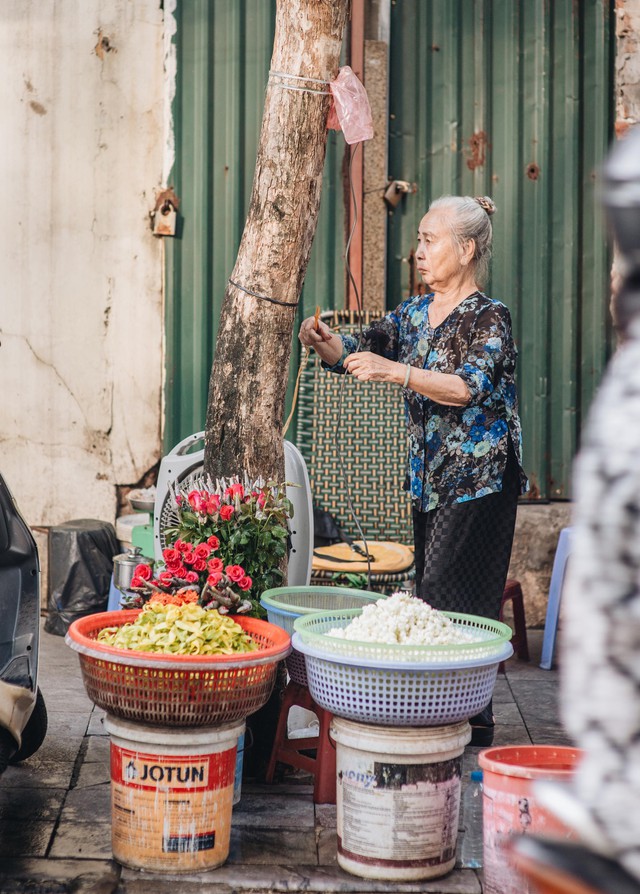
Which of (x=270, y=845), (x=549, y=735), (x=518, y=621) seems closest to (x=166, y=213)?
(x=518, y=621)

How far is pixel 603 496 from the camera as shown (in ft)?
5.20

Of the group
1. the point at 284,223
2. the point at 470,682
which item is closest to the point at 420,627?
the point at 470,682

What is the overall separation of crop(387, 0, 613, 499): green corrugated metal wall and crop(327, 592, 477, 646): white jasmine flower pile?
3206 mm

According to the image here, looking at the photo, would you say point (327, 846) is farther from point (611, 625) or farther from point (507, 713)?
point (611, 625)

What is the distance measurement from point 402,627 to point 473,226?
1711 mm

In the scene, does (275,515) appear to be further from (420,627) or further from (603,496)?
(603,496)

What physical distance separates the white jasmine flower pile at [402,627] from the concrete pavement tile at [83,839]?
0.97m

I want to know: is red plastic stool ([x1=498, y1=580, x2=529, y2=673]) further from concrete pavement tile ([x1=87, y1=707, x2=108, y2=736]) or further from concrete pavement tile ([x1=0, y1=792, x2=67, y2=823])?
Answer: concrete pavement tile ([x1=0, y1=792, x2=67, y2=823])

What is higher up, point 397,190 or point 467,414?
point 397,190

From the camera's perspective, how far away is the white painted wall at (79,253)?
21.1 ft

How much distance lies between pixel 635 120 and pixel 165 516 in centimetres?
367

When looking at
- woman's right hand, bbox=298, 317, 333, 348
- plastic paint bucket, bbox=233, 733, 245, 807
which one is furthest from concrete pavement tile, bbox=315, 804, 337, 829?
woman's right hand, bbox=298, 317, 333, 348

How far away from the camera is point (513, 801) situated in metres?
2.96

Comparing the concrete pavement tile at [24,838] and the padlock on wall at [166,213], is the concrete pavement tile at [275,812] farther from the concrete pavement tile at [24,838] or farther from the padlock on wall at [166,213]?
the padlock on wall at [166,213]
